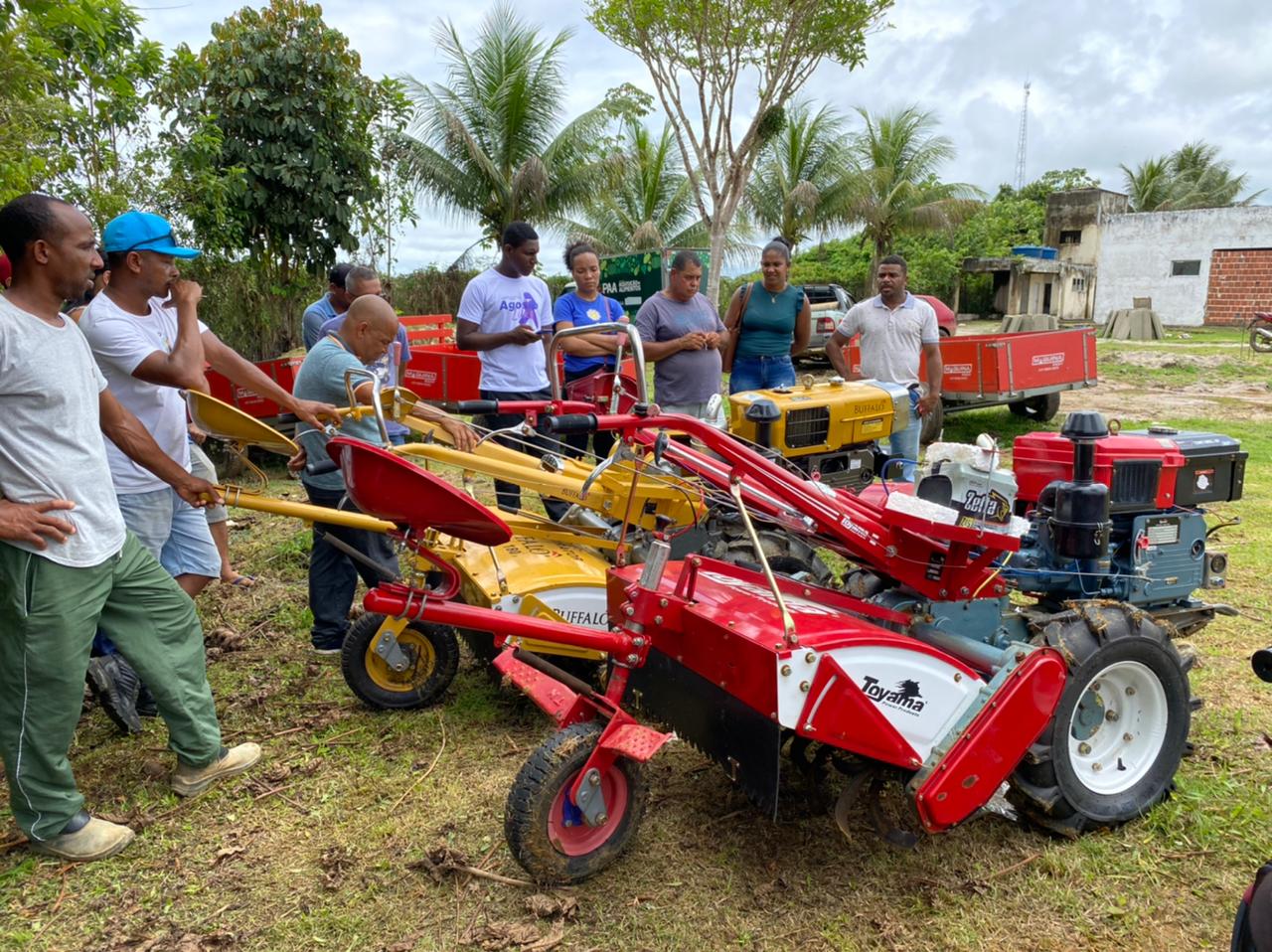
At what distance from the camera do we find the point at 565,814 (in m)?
2.63

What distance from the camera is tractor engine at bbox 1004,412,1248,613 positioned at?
3373mm

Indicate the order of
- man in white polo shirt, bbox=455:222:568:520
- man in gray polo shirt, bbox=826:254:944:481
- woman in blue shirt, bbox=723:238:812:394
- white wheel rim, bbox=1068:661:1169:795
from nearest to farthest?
white wheel rim, bbox=1068:661:1169:795 < man in white polo shirt, bbox=455:222:568:520 < woman in blue shirt, bbox=723:238:812:394 < man in gray polo shirt, bbox=826:254:944:481

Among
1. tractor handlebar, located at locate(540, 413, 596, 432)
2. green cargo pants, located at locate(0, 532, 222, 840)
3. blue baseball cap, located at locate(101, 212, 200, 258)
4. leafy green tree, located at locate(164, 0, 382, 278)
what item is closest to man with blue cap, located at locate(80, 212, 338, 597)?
blue baseball cap, located at locate(101, 212, 200, 258)

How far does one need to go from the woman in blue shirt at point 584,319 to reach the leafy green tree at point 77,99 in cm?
260

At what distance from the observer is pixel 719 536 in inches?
179

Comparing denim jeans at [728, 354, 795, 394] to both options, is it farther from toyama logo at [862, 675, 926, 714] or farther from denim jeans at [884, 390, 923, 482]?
toyama logo at [862, 675, 926, 714]

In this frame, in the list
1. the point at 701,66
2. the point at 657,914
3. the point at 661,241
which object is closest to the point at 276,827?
the point at 657,914

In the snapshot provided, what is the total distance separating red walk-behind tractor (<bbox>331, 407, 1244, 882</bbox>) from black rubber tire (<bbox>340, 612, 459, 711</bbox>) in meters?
0.82

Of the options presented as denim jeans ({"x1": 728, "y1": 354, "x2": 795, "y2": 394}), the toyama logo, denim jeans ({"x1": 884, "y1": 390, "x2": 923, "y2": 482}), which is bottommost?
the toyama logo

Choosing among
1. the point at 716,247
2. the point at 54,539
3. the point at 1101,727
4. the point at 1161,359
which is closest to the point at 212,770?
the point at 54,539

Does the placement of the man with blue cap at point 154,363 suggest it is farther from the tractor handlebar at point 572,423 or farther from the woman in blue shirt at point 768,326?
the woman in blue shirt at point 768,326

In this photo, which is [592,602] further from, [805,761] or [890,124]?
[890,124]

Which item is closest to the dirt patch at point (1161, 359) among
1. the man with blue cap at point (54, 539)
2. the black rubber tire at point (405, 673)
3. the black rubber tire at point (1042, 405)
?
the black rubber tire at point (1042, 405)

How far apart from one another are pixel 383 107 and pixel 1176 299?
27658 millimetres
